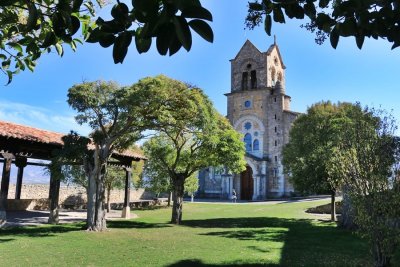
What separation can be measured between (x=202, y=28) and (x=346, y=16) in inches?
48.9

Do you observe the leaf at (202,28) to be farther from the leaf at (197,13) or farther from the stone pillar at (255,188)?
the stone pillar at (255,188)

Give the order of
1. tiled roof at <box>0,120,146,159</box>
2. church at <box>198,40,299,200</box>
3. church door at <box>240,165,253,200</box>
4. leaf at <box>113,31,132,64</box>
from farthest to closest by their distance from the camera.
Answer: church door at <box>240,165,253,200</box> → church at <box>198,40,299,200</box> → tiled roof at <box>0,120,146,159</box> → leaf at <box>113,31,132,64</box>

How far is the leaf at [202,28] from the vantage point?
5.21ft

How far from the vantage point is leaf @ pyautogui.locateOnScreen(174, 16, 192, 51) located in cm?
155

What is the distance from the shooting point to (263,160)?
41750 mm

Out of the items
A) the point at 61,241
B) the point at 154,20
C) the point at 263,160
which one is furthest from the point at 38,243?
the point at 263,160

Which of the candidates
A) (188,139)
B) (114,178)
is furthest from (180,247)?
(114,178)

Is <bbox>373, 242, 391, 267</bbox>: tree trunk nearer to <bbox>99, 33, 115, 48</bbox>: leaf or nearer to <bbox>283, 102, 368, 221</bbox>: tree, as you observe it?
<bbox>99, 33, 115, 48</bbox>: leaf

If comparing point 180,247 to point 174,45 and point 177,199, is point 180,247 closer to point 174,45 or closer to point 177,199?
point 177,199

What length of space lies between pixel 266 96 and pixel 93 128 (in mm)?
30583

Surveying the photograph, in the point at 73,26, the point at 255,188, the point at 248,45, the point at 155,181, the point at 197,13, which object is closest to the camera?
the point at 197,13

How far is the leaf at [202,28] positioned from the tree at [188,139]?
12.9 meters

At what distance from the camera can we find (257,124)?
43.6 meters

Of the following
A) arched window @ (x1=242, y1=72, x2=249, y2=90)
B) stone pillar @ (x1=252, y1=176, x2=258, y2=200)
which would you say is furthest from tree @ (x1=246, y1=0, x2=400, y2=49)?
arched window @ (x1=242, y1=72, x2=249, y2=90)
